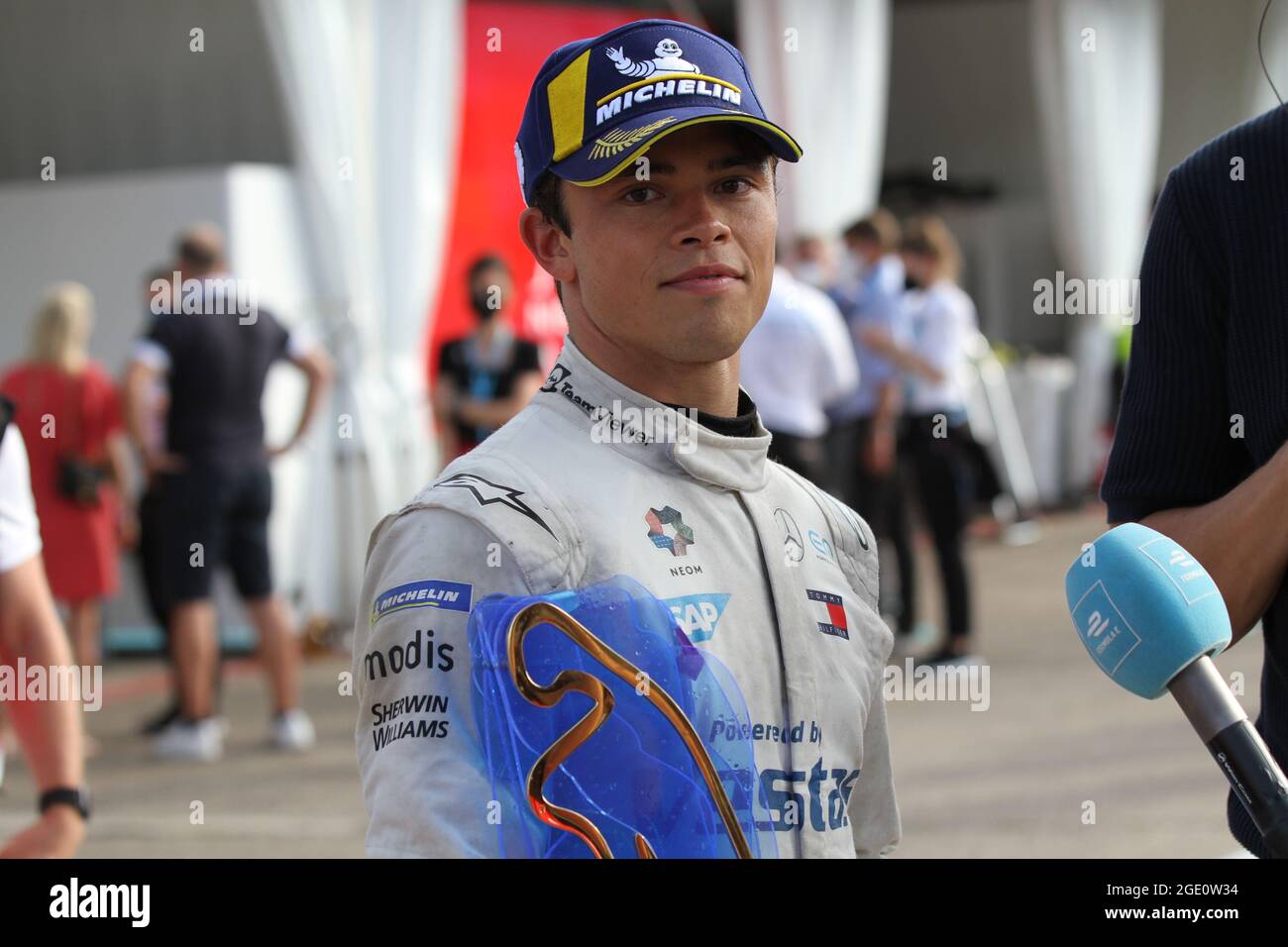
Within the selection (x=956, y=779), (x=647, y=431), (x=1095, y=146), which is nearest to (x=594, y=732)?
(x=647, y=431)

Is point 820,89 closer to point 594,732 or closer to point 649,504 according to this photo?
point 649,504

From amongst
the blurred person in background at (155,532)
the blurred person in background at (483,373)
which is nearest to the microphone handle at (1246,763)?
the blurred person in background at (483,373)

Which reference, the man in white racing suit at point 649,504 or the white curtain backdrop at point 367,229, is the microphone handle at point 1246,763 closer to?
the man in white racing suit at point 649,504

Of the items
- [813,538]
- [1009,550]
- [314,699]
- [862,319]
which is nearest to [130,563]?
[314,699]

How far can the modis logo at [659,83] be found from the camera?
5.34 ft

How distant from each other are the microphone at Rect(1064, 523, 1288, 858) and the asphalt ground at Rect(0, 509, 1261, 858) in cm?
379

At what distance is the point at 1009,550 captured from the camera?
1280 cm

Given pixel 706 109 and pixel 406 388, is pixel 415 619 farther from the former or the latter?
pixel 406 388

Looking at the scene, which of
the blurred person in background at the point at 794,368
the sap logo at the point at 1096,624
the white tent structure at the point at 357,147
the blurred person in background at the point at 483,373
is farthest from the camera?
the white tent structure at the point at 357,147

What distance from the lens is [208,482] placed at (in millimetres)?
7070

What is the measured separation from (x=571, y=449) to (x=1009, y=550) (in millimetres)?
11520

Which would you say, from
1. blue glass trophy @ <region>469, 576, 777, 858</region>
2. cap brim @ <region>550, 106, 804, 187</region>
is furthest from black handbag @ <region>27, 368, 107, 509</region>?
blue glass trophy @ <region>469, 576, 777, 858</region>

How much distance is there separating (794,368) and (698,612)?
6.22 m

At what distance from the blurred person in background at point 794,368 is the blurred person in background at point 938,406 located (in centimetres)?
51
